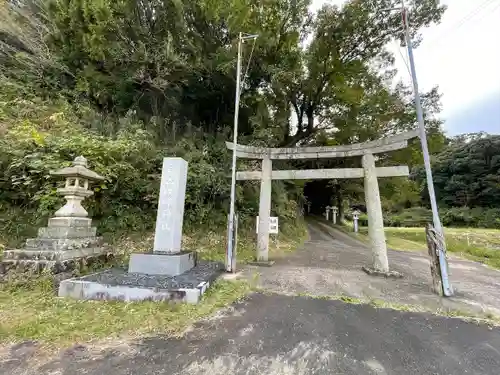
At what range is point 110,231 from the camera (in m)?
6.43

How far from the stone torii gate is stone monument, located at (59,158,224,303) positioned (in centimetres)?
178

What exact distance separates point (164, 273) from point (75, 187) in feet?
8.47

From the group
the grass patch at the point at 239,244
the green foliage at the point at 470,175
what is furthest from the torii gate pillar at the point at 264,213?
the green foliage at the point at 470,175

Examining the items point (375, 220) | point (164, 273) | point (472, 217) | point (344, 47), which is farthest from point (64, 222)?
point (472, 217)

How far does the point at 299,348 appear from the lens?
2.43 meters

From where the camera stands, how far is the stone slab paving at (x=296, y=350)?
82.4 inches

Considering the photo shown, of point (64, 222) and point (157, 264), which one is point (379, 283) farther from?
point (64, 222)

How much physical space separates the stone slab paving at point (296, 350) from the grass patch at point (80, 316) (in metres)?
0.19

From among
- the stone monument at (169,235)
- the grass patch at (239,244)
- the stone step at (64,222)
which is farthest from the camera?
the grass patch at (239,244)

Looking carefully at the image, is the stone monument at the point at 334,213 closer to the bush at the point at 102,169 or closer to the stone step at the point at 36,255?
the bush at the point at 102,169

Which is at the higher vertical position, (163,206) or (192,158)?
(192,158)

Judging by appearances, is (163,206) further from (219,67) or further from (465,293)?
(465,293)

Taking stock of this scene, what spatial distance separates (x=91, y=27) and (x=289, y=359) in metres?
8.92

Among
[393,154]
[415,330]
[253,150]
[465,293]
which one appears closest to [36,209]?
[253,150]
